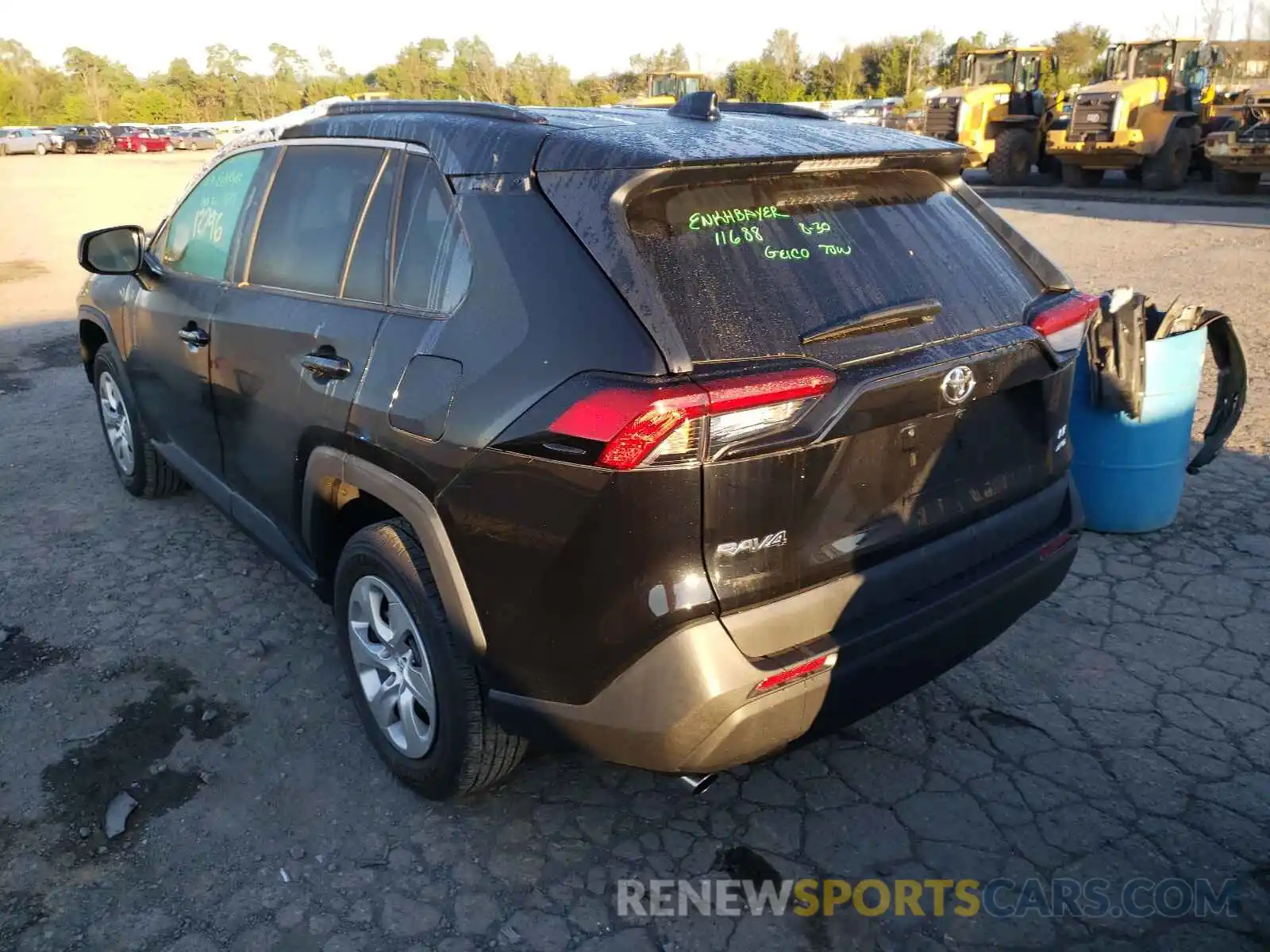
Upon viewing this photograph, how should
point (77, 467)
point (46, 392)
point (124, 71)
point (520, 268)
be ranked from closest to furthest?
point (520, 268)
point (77, 467)
point (46, 392)
point (124, 71)

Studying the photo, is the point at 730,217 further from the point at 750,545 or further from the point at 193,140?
the point at 193,140

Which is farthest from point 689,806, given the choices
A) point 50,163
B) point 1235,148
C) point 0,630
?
→ point 50,163

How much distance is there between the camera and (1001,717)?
10.3ft

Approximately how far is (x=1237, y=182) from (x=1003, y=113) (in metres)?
5.03

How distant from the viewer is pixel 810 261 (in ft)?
7.61

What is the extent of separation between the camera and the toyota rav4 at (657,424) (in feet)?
A: 6.72

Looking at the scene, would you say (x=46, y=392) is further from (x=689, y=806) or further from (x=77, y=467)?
(x=689, y=806)

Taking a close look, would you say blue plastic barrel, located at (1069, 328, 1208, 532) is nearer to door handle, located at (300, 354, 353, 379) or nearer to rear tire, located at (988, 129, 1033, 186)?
door handle, located at (300, 354, 353, 379)

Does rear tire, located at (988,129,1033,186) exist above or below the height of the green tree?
below

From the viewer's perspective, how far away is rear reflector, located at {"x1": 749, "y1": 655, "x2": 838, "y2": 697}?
82.6 inches

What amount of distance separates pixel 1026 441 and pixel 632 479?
1266mm

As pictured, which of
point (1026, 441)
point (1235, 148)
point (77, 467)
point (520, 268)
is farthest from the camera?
point (1235, 148)

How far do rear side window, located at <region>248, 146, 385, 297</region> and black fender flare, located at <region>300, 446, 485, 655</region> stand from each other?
569 millimetres

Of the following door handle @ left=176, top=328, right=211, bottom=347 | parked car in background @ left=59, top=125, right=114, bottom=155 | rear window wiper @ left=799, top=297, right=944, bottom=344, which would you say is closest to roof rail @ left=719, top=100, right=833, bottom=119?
rear window wiper @ left=799, top=297, right=944, bottom=344
